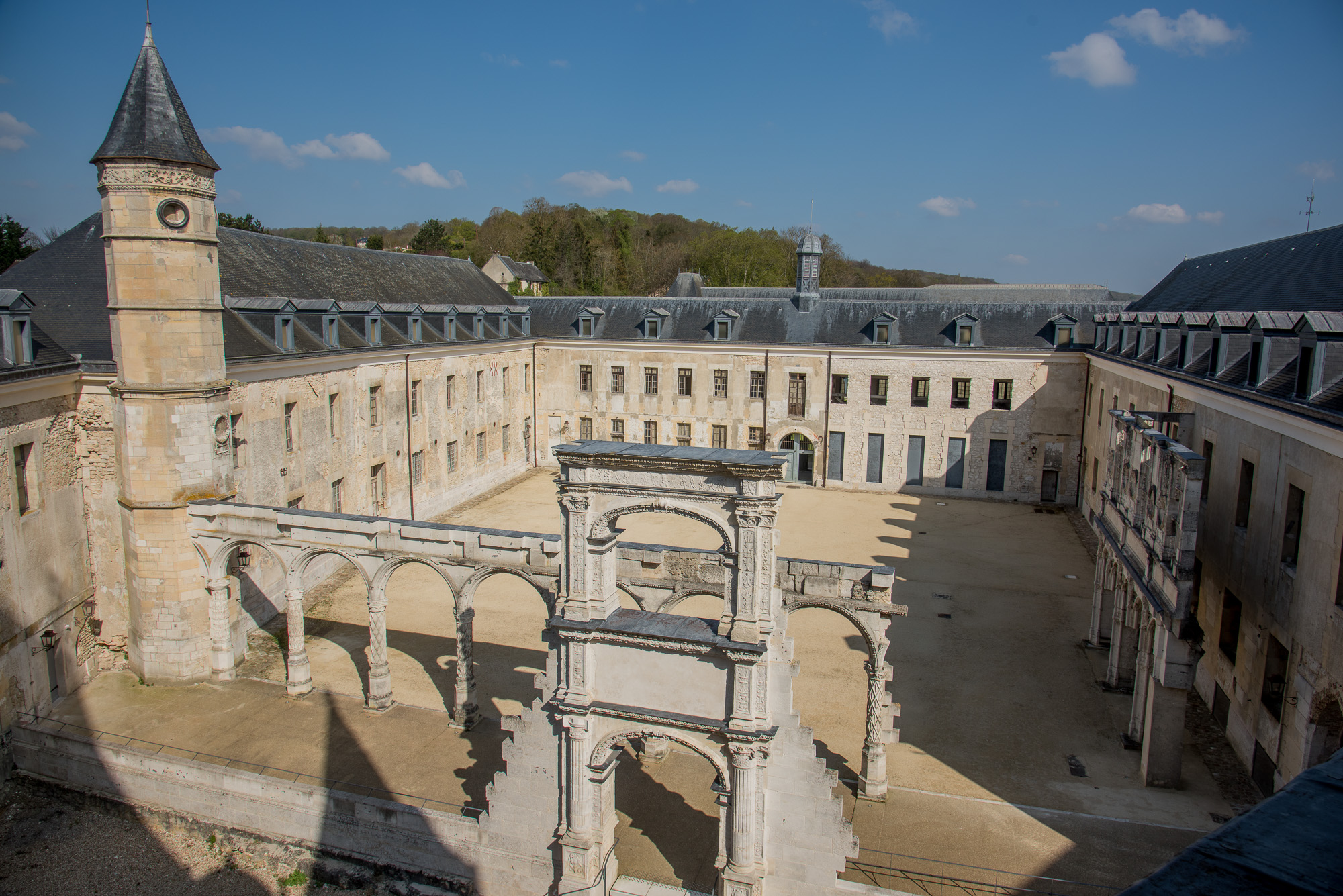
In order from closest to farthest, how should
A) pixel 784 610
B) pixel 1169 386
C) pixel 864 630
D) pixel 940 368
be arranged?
1. pixel 784 610
2. pixel 864 630
3. pixel 1169 386
4. pixel 940 368

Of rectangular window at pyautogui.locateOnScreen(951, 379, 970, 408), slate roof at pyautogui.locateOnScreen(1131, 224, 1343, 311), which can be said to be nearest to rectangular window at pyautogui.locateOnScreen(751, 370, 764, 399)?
rectangular window at pyautogui.locateOnScreen(951, 379, 970, 408)

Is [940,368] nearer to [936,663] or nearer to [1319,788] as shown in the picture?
[936,663]

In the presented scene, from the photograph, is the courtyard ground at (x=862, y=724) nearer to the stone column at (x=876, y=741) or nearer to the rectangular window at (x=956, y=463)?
the stone column at (x=876, y=741)

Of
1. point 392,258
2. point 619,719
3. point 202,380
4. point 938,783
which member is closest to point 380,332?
point 392,258

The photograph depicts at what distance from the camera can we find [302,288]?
90.4 ft

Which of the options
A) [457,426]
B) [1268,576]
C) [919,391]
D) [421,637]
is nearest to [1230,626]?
[1268,576]

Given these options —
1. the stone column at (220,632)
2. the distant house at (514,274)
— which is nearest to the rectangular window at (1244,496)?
the stone column at (220,632)

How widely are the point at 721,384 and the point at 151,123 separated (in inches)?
984

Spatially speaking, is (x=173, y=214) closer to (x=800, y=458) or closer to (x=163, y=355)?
(x=163, y=355)

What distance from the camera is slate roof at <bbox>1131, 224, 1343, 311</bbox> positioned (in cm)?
1850

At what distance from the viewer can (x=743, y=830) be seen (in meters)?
11.4

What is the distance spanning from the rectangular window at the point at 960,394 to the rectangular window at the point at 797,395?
20.6 ft

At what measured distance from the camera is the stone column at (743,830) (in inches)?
446

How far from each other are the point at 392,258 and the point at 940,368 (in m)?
24.1
